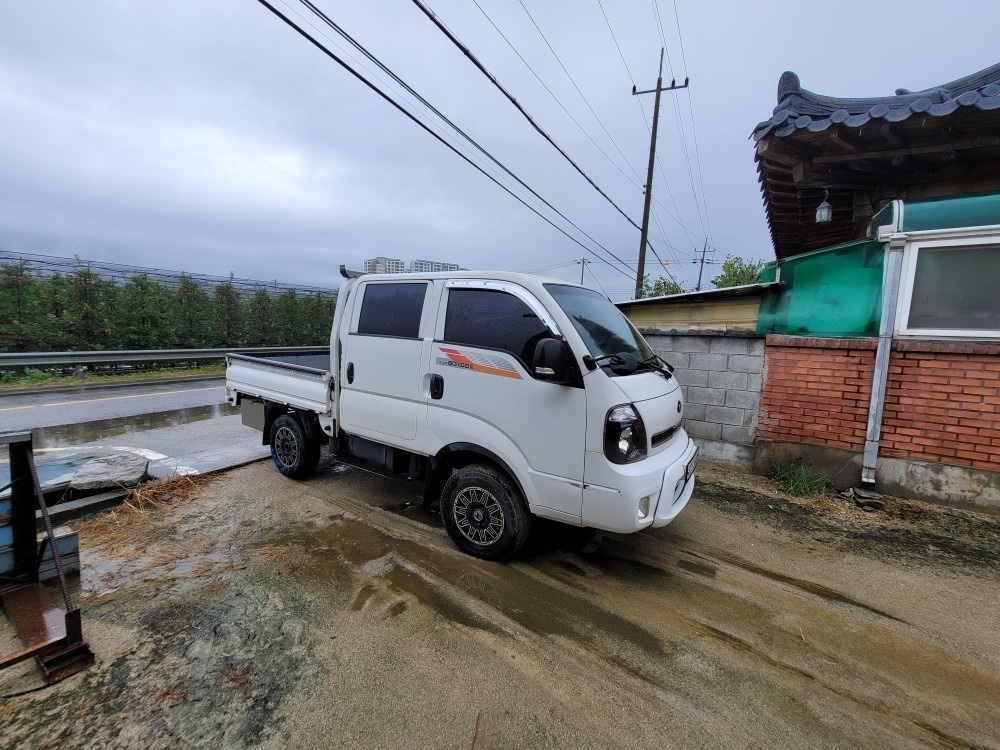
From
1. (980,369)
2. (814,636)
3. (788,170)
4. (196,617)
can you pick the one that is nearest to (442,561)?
(196,617)

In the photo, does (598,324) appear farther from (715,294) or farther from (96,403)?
(96,403)

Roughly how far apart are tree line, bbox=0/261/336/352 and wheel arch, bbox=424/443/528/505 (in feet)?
43.3

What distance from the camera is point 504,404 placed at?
303cm

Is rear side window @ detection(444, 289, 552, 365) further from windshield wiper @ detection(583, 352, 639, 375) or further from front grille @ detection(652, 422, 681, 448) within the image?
front grille @ detection(652, 422, 681, 448)

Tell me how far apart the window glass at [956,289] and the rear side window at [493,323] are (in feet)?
13.1

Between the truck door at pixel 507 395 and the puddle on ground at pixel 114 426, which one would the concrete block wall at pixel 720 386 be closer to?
the truck door at pixel 507 395

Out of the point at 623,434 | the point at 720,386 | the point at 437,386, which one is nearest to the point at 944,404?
the point at 720,386

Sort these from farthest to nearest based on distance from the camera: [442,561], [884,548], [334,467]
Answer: [334,467]
[884,548]
[442,561]

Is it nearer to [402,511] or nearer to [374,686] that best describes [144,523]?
[402,511]

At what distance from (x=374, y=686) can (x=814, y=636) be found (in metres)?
2.53

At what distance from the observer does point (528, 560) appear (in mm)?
3303

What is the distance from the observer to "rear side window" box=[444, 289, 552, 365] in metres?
2.99

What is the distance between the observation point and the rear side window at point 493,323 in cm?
299

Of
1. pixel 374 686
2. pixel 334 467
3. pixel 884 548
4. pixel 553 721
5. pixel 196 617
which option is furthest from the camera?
pixel 334 467
